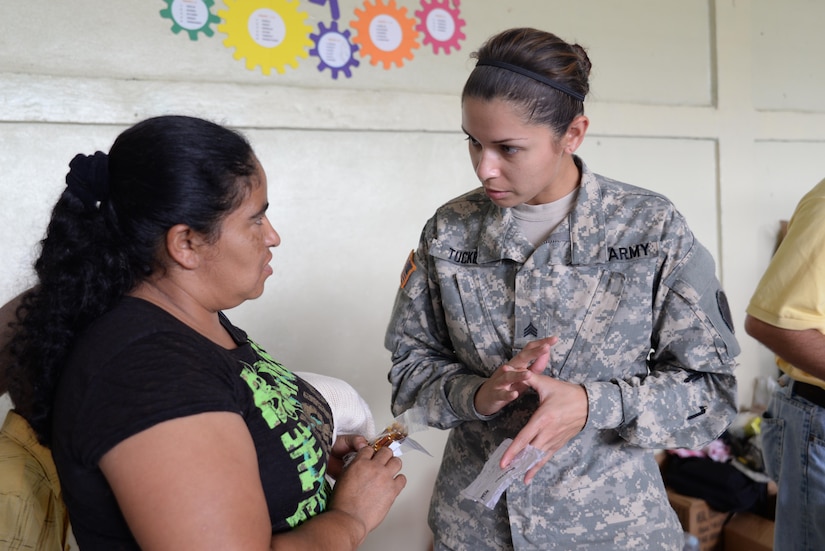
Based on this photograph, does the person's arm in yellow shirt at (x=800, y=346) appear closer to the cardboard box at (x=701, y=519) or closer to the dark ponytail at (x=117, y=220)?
the dark ponytail at (x=117, y=220)

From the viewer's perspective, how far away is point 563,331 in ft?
4.55

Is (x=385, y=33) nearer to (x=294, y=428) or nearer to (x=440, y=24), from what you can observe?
(x=440, y=24)

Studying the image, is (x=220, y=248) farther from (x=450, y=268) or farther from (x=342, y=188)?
(x=342, y=188)

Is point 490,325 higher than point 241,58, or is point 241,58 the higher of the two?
point 241,58

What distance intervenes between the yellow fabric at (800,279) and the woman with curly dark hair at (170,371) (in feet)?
3.33

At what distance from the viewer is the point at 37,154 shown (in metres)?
2.14

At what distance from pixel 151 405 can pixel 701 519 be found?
2.74m

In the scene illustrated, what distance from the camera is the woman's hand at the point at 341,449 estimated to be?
55.7 inches

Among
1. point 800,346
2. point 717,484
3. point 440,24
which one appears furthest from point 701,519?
point 440,24

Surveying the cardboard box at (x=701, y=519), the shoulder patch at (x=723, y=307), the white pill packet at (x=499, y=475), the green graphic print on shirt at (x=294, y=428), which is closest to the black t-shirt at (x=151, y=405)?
the green graphic print on shirt at (x=294, y=428)

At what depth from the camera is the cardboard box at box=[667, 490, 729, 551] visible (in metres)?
2.94

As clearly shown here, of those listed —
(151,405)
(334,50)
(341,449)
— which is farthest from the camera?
(334,50)

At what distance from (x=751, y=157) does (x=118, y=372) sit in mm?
3335

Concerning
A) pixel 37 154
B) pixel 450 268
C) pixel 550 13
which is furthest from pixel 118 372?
pixel 550 13
